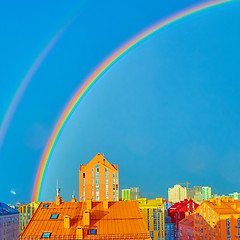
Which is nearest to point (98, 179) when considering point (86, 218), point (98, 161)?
point (98, 161)

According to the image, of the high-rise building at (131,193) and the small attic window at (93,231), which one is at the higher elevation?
the high-rise building at (131,193)

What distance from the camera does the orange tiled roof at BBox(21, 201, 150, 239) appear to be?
2555cm

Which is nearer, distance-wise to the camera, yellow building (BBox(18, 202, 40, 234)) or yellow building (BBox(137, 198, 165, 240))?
yellow building (BBox(18, 202, 40, 234))

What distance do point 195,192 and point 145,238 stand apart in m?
123

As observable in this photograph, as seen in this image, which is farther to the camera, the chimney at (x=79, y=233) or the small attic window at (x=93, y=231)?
the small attic window at (x=93, y=231)

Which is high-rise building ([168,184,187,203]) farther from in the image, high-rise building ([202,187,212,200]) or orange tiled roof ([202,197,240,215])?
orange tiled roof ([202,197,240,215])

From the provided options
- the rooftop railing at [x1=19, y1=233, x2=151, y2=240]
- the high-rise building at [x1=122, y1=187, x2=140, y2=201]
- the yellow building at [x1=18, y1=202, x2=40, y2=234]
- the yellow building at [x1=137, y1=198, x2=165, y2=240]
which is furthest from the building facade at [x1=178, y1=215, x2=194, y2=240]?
the high-rise building at [x1=122, y1=187, x2=140, y2=201]

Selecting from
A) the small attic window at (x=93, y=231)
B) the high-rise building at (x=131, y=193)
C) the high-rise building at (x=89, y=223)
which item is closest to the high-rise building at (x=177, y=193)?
the high-rise building at (x=131, y=193)

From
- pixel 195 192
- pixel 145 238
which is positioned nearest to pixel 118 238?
pixel 145 238

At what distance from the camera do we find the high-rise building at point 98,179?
6406 centimetres

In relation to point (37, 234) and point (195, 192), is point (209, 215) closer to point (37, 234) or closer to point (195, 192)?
point (37, 234)

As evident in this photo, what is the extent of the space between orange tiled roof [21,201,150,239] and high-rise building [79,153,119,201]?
34.1m

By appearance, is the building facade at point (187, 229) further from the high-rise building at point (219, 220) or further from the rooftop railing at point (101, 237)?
the rooftop railing at point (101, 237)

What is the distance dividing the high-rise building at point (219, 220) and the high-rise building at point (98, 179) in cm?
2153
